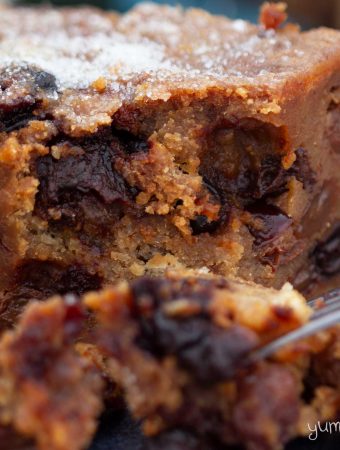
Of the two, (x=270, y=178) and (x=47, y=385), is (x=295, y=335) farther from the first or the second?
(x=270, y=178)

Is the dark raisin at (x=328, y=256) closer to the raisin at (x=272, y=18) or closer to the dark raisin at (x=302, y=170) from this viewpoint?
the dark raisin at (x=302, y=170)

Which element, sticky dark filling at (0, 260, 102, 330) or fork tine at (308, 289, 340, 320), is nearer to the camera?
fork tine at (308, 289, 340, 320)

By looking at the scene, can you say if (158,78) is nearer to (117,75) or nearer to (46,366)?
(117,75)

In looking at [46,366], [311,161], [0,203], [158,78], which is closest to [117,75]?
[158,78]

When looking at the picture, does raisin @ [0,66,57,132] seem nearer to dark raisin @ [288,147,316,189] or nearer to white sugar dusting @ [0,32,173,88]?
white sugar dusting @ [0,32,173,88]

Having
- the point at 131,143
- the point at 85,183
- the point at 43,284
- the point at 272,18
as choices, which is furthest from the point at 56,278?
the point at 272,18

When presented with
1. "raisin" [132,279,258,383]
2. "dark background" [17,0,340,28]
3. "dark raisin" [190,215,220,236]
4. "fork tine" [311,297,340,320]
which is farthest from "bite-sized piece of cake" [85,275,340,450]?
"dark background" [17,0,340,28]
